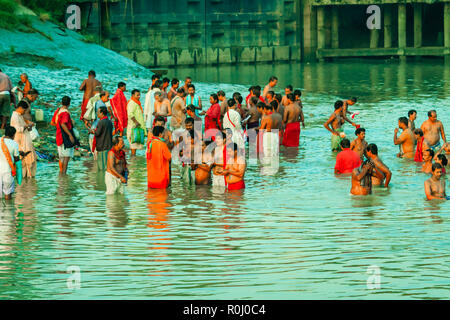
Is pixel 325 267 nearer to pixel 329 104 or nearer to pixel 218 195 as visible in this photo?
pixel 218 195

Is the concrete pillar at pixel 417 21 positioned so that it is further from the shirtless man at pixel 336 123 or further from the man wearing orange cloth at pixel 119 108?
the man wearing orange cloth at pixel 119 108

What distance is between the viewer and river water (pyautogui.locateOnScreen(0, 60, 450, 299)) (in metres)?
9.55

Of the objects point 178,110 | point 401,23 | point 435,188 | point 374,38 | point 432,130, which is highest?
point 401,23

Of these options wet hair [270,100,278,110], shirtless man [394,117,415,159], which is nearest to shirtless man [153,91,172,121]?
wet hair [270,100,278,110]

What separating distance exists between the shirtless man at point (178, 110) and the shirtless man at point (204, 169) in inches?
143

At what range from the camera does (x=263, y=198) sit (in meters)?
14.4

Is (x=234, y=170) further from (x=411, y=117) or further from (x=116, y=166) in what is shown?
(x=411, y=117)

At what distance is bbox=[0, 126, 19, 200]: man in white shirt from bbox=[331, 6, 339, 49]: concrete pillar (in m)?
37.5

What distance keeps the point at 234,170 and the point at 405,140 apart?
4944 mm

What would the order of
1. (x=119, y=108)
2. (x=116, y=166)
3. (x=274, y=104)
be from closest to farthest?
(x=116, y=166) < (x=274, y=104) < (x=119, y=108)

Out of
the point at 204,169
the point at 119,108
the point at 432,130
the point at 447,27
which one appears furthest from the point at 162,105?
the point at 447,27

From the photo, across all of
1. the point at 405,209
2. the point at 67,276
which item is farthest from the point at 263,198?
the point at 67,276

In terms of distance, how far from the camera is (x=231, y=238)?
1162 centimetres

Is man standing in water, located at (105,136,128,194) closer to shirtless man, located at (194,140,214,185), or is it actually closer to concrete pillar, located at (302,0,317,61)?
shirtless man, located at (194,140,214,185)
